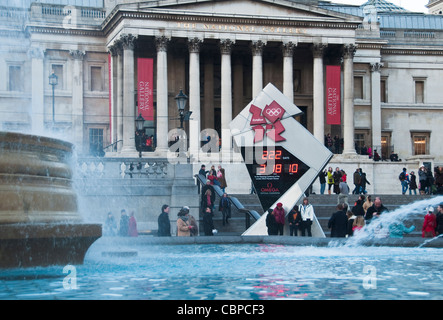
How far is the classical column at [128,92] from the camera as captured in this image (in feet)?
169

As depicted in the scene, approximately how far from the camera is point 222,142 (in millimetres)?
51594

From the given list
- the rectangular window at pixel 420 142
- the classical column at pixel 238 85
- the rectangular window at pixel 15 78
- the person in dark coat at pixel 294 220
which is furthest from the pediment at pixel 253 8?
the person in dark coat at pixel 294 220

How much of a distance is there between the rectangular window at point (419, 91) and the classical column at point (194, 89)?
20773 millimetres

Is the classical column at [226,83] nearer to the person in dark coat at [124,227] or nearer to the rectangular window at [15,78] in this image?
the rectangular window at [15,78]

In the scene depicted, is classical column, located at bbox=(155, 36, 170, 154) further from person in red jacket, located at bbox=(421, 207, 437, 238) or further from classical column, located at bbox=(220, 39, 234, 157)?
person in red jacket, located at bbox=(421, 207, 437, 238)

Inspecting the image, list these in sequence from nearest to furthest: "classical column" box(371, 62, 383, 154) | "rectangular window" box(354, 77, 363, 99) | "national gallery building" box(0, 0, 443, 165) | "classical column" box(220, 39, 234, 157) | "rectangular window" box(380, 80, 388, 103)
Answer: "national gallery building" box(0, 0, 443, 165)
"classical column" box(220, 39, 234, 157)
"classical column" box(371, 62, 383, 154)
"rectangular window" box(354, 77, 363, 99)
"rectangular window" box(380, 80, 388, 103)

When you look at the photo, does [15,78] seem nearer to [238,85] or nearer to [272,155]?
[238,85]

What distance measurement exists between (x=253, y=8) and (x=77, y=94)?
13.0m

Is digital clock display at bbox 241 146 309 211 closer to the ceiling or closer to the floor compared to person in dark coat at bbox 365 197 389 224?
closer to the ceiling

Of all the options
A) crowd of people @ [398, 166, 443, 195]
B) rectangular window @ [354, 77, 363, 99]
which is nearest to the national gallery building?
rectangular window @ [354, 77, 363, 99]

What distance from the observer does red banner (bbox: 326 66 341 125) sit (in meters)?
54.7

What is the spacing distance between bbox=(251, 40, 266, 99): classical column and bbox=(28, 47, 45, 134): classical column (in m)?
13.7

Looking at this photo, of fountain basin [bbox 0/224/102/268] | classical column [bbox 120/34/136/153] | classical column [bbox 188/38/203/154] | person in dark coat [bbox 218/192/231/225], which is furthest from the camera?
classical column [bbox 188/38/203/154]

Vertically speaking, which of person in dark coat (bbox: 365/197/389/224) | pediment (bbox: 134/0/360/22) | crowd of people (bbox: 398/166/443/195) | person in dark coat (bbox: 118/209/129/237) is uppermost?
pediment (bbox: 134/0/360/22)
